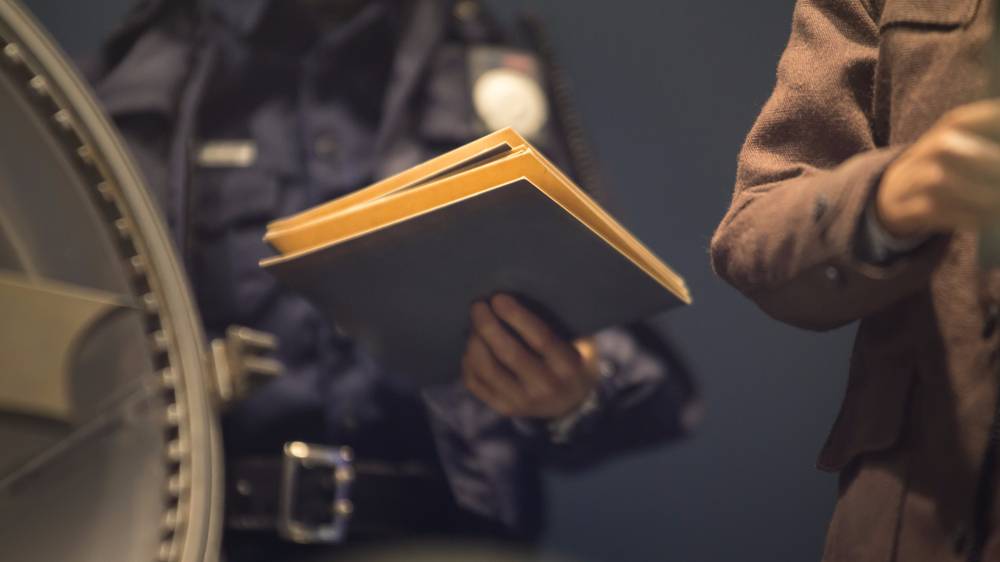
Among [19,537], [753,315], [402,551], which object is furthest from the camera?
[402,551]

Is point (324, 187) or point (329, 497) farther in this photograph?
A: point (324, 187)

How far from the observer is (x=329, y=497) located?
95 centimetres

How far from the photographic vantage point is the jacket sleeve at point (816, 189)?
1.26 feet

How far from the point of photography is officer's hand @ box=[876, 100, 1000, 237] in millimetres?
340

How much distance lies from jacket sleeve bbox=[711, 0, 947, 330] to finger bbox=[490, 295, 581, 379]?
150 mm

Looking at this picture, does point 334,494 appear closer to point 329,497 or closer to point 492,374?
point 329,497

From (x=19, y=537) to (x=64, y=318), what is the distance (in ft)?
0.46

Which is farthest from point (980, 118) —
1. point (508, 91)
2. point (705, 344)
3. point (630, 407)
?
point (508, 91)

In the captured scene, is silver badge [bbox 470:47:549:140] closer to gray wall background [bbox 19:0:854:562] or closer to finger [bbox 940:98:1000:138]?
gray wall background [bbox 19:0:854:562]

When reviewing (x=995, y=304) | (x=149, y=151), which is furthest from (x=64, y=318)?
(x=995, y=304)

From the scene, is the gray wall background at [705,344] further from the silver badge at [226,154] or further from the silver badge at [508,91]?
the silver badge at [226,154]

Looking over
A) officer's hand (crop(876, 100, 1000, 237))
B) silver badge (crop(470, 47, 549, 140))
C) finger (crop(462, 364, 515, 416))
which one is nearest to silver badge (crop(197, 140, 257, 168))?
silver badge (crop(470, 47, 549, 140))

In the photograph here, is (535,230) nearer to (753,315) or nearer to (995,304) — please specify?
(753,315)

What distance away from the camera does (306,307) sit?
102 cm
